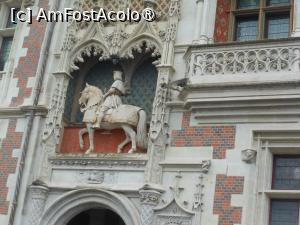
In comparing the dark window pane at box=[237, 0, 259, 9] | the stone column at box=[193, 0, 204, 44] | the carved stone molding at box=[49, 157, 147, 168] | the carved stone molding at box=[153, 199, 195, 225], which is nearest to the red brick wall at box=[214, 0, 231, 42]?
the dark window pane at box=[237, 0, 259, 9]

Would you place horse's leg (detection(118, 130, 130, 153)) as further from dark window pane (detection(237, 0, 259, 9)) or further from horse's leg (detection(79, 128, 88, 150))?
dark window pane (detection(237, 0, 259, 9))

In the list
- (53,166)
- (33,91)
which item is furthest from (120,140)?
(33,91)

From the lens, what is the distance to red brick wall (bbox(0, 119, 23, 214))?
1174 centimetres

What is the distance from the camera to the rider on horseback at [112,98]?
11484 mm

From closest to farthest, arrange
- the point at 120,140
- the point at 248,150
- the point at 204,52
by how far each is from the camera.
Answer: the point at 248,150 → the point at 204,52 → the point at 120,140

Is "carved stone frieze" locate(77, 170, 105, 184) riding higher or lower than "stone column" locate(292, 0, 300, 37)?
lower

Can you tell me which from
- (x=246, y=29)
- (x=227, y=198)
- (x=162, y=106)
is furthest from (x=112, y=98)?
(x=227, y=198)

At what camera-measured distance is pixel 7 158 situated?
12.1m

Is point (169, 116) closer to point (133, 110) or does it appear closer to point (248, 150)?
point (133, 110)

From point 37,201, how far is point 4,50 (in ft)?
14.8

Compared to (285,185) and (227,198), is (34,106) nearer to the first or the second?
(227,198)

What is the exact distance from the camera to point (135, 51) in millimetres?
12156

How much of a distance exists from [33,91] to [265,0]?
5264 millimetres

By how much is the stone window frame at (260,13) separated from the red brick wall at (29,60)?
425cm
